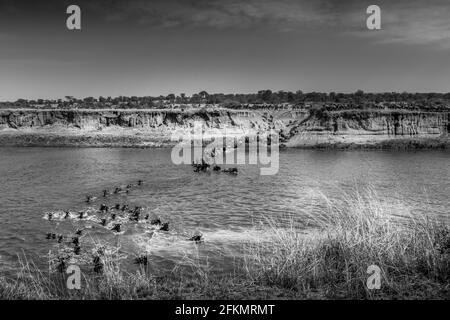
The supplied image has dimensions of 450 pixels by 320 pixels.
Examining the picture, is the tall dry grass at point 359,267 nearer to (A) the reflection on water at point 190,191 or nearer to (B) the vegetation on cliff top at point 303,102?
(A) the reflection on water at point 190,191

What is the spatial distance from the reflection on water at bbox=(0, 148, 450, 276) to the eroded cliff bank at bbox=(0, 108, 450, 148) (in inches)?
278

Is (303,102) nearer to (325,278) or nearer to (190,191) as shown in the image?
(190,191)

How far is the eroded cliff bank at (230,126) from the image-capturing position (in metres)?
50.9

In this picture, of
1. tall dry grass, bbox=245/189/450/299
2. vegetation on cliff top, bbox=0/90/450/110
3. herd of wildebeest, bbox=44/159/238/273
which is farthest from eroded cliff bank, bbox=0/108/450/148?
tall dry grass, bbox=245/189/450/299

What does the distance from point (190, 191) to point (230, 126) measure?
116 feet

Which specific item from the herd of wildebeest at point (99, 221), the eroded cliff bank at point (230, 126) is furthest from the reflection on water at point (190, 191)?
the eroded cliff bank at point (230, 126)

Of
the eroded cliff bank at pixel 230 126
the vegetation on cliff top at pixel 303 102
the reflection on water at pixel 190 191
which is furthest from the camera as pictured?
the vegetation on cliff top at pixel 303 102

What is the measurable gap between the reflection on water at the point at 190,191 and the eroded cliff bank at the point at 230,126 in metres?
7.06

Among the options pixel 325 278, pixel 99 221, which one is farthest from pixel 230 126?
pixel 325 278

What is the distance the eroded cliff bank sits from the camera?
50.9 m

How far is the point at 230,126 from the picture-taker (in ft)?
196

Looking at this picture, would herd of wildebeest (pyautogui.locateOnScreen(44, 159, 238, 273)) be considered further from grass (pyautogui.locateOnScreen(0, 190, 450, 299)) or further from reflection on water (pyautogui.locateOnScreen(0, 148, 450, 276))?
grass (pyautogui.locateOnScreen(0, 190, 450, 299))

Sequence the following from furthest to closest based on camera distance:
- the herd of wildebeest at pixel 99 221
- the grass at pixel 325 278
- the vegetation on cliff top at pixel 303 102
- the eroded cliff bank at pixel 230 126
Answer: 1. the vegetation on cliff top at pixel 303 102
2. the eroded cliff bank at pixel 230 126
3. the herd of wildebeest at pixel 99 221
4. the grass at pixel 325 278

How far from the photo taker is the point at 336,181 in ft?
93.0
